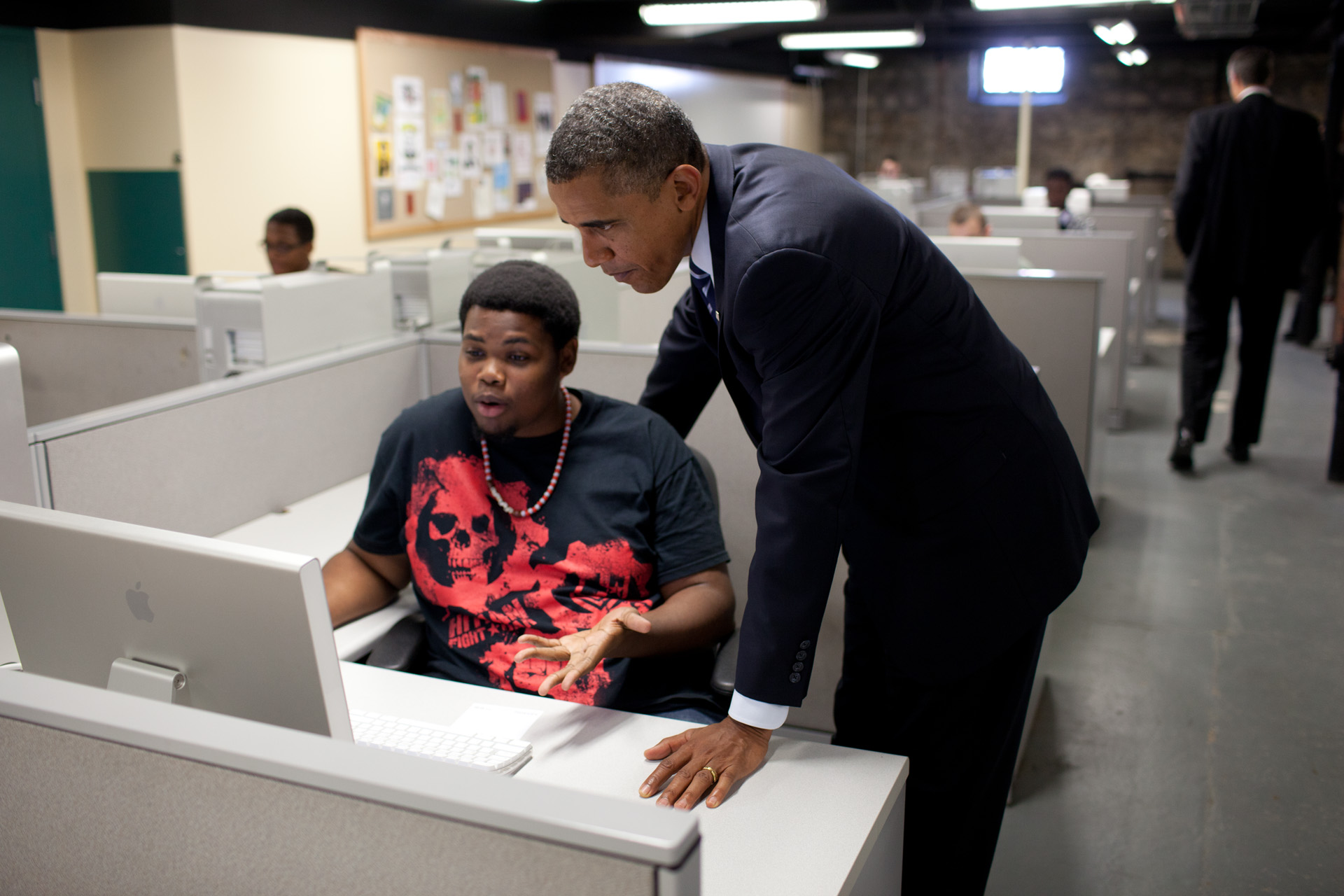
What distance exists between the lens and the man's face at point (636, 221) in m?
1.04

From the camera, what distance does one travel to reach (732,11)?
714cm

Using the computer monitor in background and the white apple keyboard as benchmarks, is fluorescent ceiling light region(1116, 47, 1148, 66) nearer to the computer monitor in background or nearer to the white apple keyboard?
the computer monitor in background

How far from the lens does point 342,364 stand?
2.27 meters

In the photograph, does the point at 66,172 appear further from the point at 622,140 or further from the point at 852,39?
the point at 852,39

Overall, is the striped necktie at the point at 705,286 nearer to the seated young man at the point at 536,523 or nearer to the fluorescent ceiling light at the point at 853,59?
the seated young man at the point at 536,523

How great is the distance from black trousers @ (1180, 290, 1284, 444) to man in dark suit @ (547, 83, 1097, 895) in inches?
127

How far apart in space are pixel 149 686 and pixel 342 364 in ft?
4.70

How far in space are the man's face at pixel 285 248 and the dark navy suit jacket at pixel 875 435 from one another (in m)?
2.97

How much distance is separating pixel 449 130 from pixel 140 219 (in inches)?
89.0

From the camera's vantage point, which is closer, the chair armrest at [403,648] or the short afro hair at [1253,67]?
the chair armrest at [403,648]

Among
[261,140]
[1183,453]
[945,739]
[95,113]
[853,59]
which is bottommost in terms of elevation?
[1183,453]

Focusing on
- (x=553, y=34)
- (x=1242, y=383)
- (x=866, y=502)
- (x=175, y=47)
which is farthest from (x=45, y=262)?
(x=1242, y=383)

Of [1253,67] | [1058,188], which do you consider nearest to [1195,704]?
[1253,67]

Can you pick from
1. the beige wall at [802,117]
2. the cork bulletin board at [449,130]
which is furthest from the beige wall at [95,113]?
the beige wall at [802,117]
